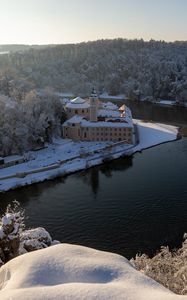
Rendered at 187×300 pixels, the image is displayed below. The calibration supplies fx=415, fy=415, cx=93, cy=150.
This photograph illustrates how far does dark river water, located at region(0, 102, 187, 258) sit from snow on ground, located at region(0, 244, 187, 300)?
19271mm

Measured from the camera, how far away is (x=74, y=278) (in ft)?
40.0

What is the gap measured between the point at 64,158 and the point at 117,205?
56.0ft

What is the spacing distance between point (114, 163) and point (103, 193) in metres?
12.7

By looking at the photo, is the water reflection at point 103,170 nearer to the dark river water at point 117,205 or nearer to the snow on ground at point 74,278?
the dark river water at point 117,205

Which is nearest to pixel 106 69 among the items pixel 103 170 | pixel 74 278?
pixel 103 170

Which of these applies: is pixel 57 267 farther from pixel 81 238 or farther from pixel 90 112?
pixel 90 112

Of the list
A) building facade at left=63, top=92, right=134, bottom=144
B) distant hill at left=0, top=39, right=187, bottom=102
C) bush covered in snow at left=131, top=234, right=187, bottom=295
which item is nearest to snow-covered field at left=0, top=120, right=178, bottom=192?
building facade at left=63, top=92, right=134, bottom=144

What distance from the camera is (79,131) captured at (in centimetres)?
6806

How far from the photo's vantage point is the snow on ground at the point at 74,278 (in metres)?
10.7

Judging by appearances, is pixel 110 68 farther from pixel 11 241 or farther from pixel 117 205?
pixel 11 241

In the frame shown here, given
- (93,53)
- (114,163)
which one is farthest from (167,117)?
(93,53)

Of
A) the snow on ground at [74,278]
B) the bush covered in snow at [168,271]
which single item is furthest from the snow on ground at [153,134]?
the snow on ground at [74,278]

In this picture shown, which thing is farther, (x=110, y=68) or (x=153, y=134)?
(x=110, y=68)

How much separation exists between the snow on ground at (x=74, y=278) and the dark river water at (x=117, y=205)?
63.2ft
